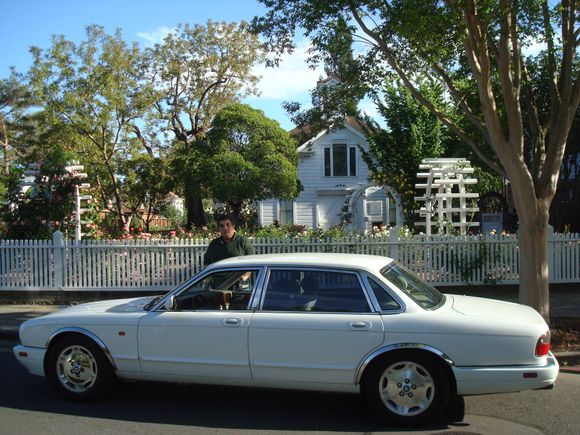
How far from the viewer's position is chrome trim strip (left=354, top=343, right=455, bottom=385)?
454 cm

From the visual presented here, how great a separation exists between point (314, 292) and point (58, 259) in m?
7.57

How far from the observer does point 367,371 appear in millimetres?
4691

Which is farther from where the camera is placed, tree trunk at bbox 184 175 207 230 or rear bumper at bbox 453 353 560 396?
tree trunk at bbox 184 175 207 230

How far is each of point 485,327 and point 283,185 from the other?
16892 millimetres

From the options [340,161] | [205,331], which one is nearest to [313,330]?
[205,331]

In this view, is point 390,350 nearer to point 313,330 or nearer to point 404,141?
point 313,330

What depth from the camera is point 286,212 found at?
26594 millimetres

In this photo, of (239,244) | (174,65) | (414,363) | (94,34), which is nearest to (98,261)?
(239,244)

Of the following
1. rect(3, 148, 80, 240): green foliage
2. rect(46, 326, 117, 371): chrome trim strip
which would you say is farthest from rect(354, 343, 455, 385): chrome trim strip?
rect(3, 148, 80, 240): green foliage

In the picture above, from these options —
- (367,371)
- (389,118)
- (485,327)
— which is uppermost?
(389,118)

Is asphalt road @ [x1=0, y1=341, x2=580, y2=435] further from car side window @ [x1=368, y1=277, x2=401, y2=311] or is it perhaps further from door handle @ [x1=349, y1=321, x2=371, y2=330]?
car side window @ [x1=368, y1=277, x2=401, y2=311]

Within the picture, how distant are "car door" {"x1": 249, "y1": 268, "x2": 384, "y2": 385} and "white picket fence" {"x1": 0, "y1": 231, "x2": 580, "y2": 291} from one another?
570cm

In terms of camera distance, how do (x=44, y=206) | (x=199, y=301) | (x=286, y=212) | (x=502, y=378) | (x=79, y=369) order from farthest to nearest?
(x=286, y=212) → (x=44, y=206) → (x=79, y=369) → (x=199, y=301) → (x=502, y=378)

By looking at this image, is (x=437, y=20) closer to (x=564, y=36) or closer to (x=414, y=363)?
(x=564, y=36)
